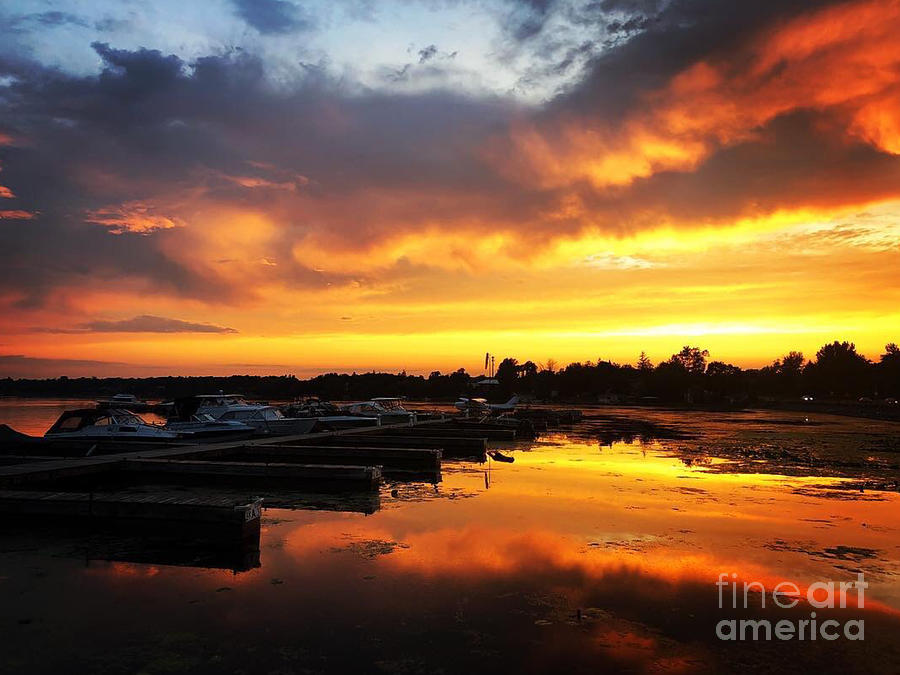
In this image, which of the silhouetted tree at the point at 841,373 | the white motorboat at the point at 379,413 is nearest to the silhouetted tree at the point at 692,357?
the silhouetted tree at the point at 841,373

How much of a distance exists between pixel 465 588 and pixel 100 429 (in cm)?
2225

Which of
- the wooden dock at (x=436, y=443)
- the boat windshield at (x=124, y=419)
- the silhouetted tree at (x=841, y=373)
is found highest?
the silhouetted tree at (x=841, y=373)

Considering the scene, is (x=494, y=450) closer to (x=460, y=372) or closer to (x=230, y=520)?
(x=230, y=520)

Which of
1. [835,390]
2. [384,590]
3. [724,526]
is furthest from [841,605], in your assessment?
[835,390]

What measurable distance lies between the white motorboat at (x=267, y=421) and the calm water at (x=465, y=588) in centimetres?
1856

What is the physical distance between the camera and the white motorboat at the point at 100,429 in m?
24.1

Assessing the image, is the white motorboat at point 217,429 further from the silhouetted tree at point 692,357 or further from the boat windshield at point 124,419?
the silhouetted tree at point 692,357

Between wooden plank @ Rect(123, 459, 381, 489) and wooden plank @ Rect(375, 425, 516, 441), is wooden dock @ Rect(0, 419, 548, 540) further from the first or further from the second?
wooden plank @ Rect(375, 425, 516, 441)

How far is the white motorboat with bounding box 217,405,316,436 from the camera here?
107 ft

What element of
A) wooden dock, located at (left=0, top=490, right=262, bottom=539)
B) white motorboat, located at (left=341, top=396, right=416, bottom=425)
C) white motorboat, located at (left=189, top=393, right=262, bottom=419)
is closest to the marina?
wooden dock, located at (left=0, top=490, right=262, bottom=539)

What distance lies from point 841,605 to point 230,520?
9695 millimetres

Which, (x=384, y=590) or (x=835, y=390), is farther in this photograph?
(x=835, y=390)

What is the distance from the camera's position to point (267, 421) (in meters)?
33.0

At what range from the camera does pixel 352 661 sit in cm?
598
